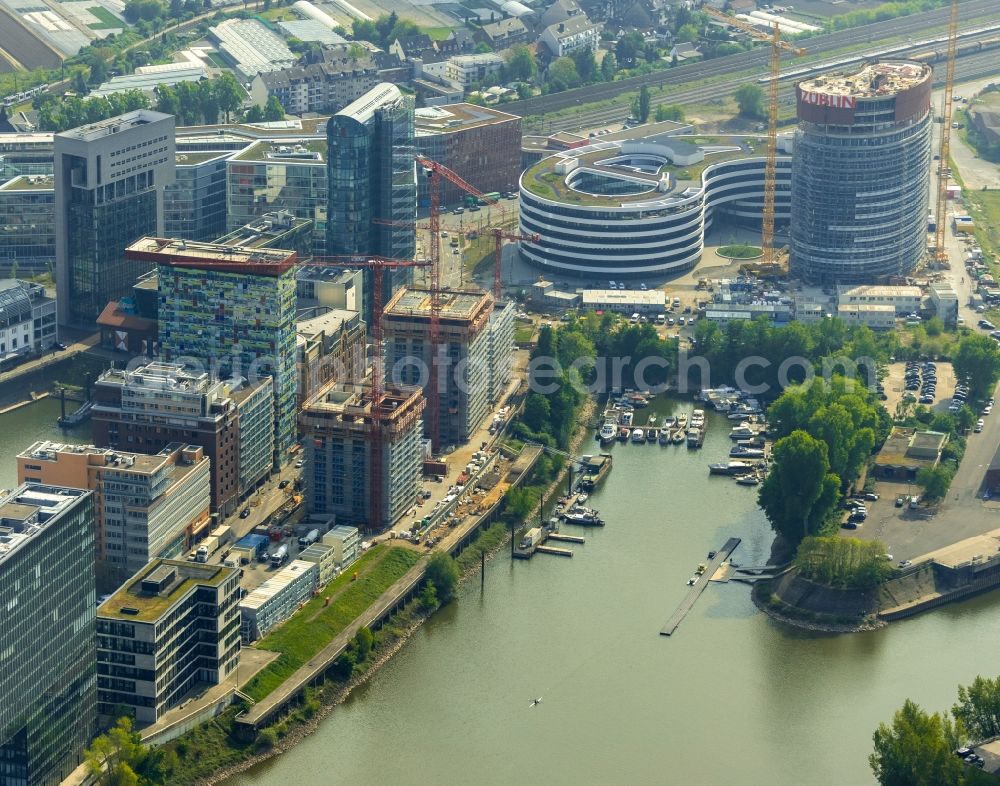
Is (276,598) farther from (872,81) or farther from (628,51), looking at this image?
(628,51)

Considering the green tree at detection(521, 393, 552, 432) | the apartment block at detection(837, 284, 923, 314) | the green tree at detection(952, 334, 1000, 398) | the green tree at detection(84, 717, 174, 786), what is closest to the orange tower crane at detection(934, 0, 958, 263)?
the apartment block at detection(837, 284, 923, 314)

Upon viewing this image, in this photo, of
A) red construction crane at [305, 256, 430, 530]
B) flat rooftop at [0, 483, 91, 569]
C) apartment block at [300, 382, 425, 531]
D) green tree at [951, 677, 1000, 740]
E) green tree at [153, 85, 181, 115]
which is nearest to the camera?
flat rooftop at [0, 483, 91, 569]

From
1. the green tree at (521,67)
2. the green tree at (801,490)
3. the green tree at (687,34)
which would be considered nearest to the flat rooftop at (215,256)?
the green tree at (801,490)

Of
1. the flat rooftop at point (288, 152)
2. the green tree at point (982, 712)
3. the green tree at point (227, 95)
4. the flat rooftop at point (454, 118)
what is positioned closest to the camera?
the green tree at point (982, 712)

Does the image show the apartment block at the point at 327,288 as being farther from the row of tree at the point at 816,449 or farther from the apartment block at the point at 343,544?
the row of tree at the point at 816,449

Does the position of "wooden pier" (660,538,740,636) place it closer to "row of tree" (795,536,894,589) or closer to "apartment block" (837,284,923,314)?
"row of tree" (795,536,894,589)

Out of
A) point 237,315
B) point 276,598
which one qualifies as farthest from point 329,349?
point 276,598
